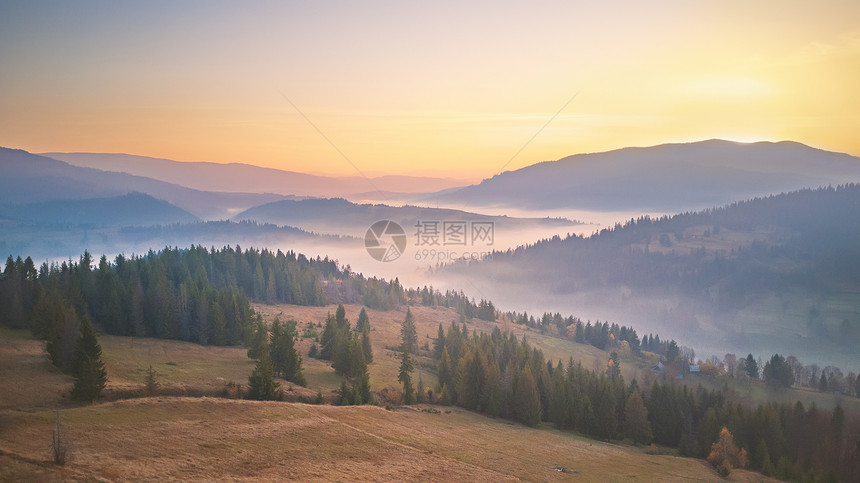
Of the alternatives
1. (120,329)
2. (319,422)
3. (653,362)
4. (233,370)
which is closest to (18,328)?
(120,329)

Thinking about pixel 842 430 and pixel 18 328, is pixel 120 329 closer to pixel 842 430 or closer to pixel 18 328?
pixel 18 328

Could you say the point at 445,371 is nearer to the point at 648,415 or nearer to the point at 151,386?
the point at 648,415

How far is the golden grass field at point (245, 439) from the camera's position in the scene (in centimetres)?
3619

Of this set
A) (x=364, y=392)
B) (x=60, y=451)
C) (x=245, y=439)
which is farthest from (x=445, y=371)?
(x=60, y=451)

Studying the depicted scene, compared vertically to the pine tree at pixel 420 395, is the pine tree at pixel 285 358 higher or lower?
higher


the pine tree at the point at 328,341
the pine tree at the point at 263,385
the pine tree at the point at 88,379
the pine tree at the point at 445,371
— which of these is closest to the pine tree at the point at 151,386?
the pine tree at the point at 88,379

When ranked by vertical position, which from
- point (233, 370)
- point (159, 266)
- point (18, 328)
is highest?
point (159, 266)

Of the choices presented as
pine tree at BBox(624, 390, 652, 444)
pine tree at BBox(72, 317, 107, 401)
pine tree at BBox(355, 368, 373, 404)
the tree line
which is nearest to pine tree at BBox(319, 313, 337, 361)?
the tree line

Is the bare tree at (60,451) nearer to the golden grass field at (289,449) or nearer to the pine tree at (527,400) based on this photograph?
the golden grass field at (289,449)

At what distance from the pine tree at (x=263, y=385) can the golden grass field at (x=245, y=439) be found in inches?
226

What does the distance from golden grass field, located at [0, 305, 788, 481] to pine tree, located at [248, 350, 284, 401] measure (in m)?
5.73

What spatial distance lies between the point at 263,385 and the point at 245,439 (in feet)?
67.1

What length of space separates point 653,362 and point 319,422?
500 feet

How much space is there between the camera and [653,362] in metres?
173
